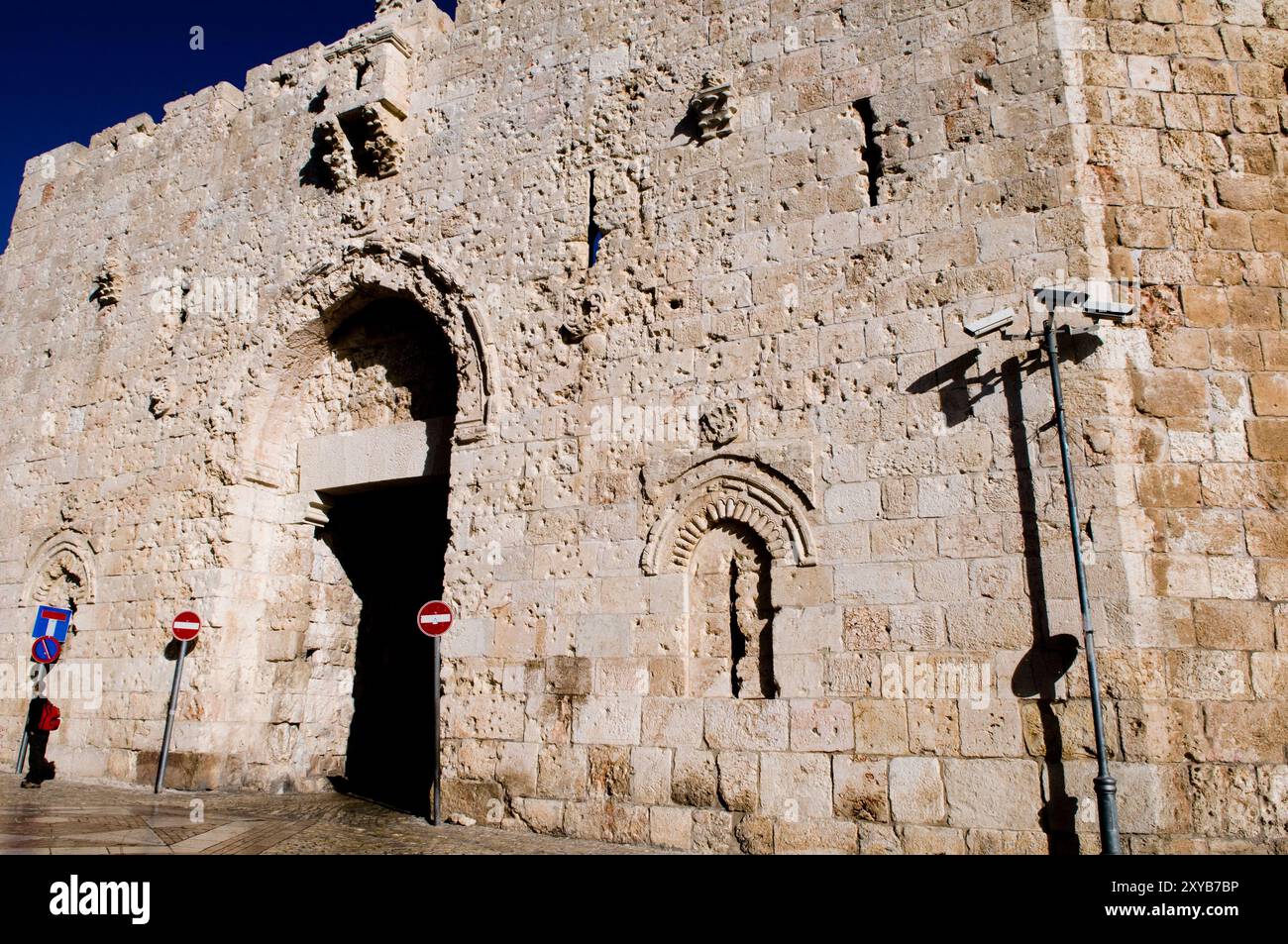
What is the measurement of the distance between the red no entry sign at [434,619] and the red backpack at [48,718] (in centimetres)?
416

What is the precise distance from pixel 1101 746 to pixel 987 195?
349cm

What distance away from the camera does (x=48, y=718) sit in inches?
332

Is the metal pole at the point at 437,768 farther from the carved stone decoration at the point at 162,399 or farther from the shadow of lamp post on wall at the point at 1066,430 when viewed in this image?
the carved stone decoration at the point at 162,399

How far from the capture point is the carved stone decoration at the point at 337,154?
891 centimetres

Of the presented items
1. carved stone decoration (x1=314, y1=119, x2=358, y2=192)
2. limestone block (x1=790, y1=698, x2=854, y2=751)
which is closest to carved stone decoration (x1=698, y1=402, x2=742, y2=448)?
limestone block (x1=790, y1=698, x2=854, y2=751)

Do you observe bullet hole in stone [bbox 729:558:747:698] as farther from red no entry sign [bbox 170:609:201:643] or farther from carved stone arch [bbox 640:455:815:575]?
red no entry sign [bbox 170:609:201:643]

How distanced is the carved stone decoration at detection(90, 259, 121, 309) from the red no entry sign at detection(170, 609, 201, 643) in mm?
4176

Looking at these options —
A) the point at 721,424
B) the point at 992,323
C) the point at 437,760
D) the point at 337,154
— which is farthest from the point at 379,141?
the point at 992,323

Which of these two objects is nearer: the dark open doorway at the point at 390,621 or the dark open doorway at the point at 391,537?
the dark open doorway at the point at 391,537

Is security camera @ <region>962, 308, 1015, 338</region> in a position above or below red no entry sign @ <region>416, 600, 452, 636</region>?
above

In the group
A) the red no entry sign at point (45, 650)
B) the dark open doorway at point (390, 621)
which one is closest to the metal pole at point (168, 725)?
the red no entry sign at point (45, 650)

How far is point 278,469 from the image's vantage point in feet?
30.1

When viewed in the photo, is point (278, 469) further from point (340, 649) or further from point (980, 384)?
point (980, 384)

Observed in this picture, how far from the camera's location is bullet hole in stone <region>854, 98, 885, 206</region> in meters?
6.48
